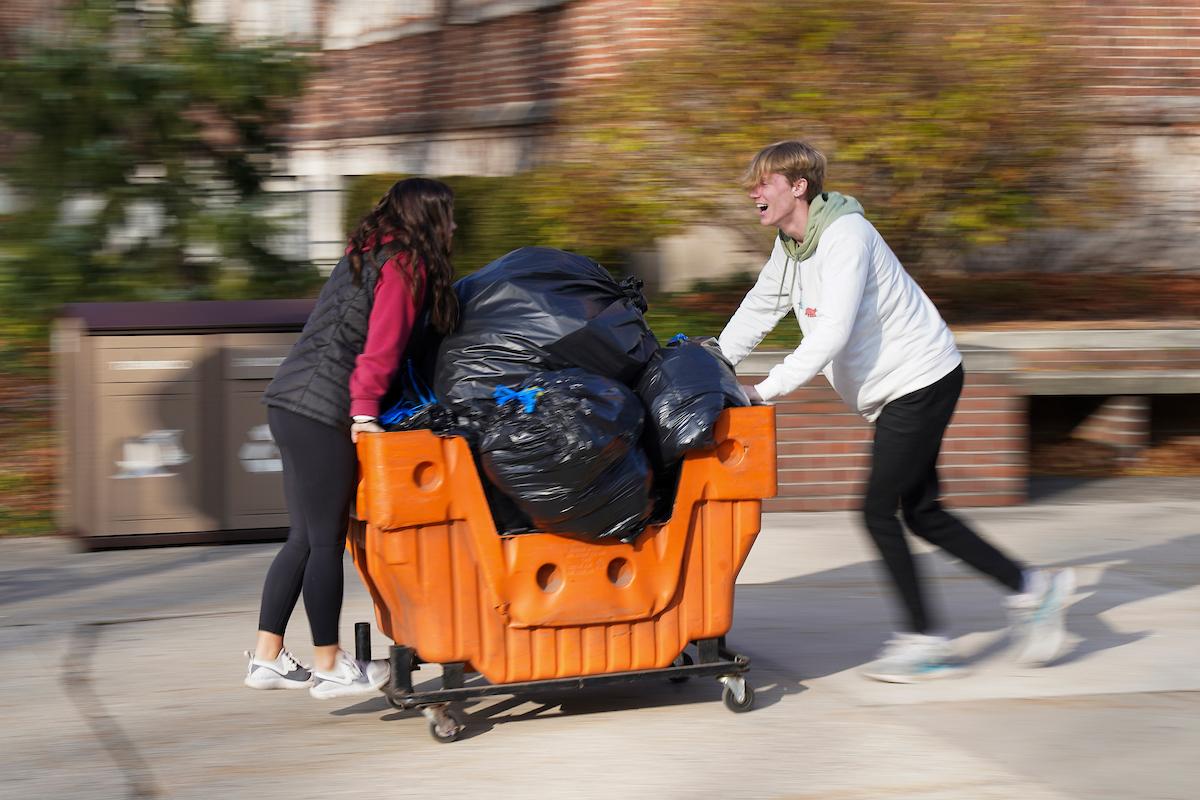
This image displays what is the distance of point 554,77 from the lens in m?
12.7

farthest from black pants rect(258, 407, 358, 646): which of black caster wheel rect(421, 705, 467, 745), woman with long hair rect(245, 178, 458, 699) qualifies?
black caster wheel rect(421, 705, 467, 745)

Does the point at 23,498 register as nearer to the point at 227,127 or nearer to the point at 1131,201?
the point at 227,127

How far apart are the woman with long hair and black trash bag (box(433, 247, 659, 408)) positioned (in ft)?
0.39

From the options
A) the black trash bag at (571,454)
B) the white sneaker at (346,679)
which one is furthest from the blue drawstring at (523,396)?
the white sneaker at (346,679)

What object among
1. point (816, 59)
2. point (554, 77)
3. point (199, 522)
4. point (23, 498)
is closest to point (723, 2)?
point (816, 59)

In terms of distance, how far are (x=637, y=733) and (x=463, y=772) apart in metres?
0.64

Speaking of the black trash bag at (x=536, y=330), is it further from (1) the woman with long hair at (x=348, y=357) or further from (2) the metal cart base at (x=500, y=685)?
(2) the metal cart base at (x=500, y=685)

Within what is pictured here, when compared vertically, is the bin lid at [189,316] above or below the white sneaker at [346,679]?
above

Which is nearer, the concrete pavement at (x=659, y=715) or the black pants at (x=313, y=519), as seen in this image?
the concrete pavement at (x=659, y=715)

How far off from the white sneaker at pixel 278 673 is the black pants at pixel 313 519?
155 mm

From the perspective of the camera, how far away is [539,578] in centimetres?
468

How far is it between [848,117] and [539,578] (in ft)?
17.7

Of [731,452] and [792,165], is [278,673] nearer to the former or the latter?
[731,452]

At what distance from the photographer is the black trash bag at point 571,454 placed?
4.44 meters
